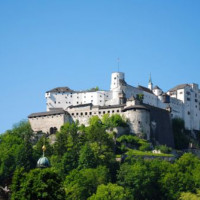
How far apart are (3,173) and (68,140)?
446 inches

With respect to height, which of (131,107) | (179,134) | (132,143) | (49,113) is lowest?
(132,143)

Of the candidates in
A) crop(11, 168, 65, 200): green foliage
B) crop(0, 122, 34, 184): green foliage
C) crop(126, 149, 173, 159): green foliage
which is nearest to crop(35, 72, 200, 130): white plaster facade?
Answer: crop(126, 149, 173, 159): green foliage

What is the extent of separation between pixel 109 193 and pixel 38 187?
1001 inches

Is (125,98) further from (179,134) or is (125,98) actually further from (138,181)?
(138,181)

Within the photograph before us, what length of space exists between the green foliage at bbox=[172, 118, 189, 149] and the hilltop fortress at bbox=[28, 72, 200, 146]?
1.76 meters

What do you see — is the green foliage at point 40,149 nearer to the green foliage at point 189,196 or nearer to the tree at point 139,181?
the tree at point 139,181

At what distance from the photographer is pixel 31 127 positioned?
110 metres

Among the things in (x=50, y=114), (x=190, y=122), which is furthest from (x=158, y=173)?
(x=190, y=122)

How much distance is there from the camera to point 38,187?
50.9m

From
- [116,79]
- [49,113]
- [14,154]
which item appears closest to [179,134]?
[116,79]

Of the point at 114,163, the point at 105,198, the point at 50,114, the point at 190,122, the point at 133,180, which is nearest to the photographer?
the point at 105,198

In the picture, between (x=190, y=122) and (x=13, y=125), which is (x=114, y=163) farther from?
(x=190, y=122)

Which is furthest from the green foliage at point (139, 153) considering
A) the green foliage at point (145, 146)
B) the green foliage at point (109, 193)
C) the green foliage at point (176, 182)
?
the green foliage at point (109, 193)

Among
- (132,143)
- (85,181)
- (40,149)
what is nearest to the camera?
(85,181)
